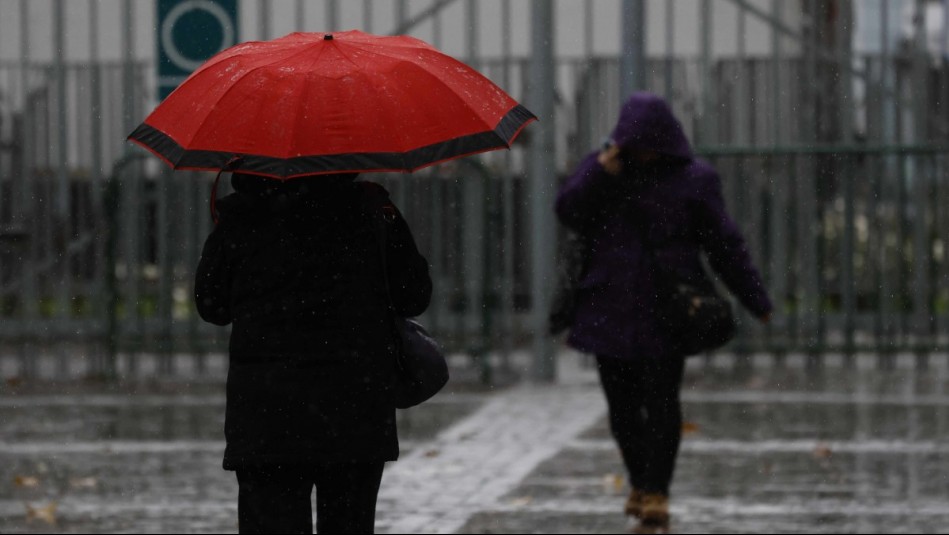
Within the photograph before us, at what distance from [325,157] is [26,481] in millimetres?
4125

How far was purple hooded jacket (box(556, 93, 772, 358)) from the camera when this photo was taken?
6.72 meters

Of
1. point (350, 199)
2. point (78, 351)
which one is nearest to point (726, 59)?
point (78, 351)

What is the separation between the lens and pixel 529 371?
1205cm

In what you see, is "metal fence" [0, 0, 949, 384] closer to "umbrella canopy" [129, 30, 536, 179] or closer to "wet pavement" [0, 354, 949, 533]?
"wet pavement" [0, 354, 949, 533]

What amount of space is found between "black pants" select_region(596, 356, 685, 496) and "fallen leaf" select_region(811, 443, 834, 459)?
206 centimetres

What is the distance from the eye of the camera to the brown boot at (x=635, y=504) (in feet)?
22.5

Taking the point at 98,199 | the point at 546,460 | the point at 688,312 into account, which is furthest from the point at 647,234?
the point at 98,199

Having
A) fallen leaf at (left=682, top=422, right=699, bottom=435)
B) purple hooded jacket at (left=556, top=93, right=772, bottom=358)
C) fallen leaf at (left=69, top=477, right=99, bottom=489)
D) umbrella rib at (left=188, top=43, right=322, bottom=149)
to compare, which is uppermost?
umbrella rib at (left=188, top=43, right=322, bottom=149)

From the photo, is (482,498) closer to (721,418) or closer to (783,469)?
(783,469)

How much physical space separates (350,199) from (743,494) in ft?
11.4

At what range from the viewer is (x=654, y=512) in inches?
266

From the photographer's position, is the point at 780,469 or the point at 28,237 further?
the point at 28,237

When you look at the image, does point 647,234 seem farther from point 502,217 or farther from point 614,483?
point 502,217

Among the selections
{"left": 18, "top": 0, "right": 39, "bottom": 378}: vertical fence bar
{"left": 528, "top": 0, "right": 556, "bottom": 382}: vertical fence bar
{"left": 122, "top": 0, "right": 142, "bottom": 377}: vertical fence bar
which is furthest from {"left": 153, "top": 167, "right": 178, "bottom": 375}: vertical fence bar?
{"left": 528, "top": 0, "right": 556, "bottom": 382}: vertical fence bar
